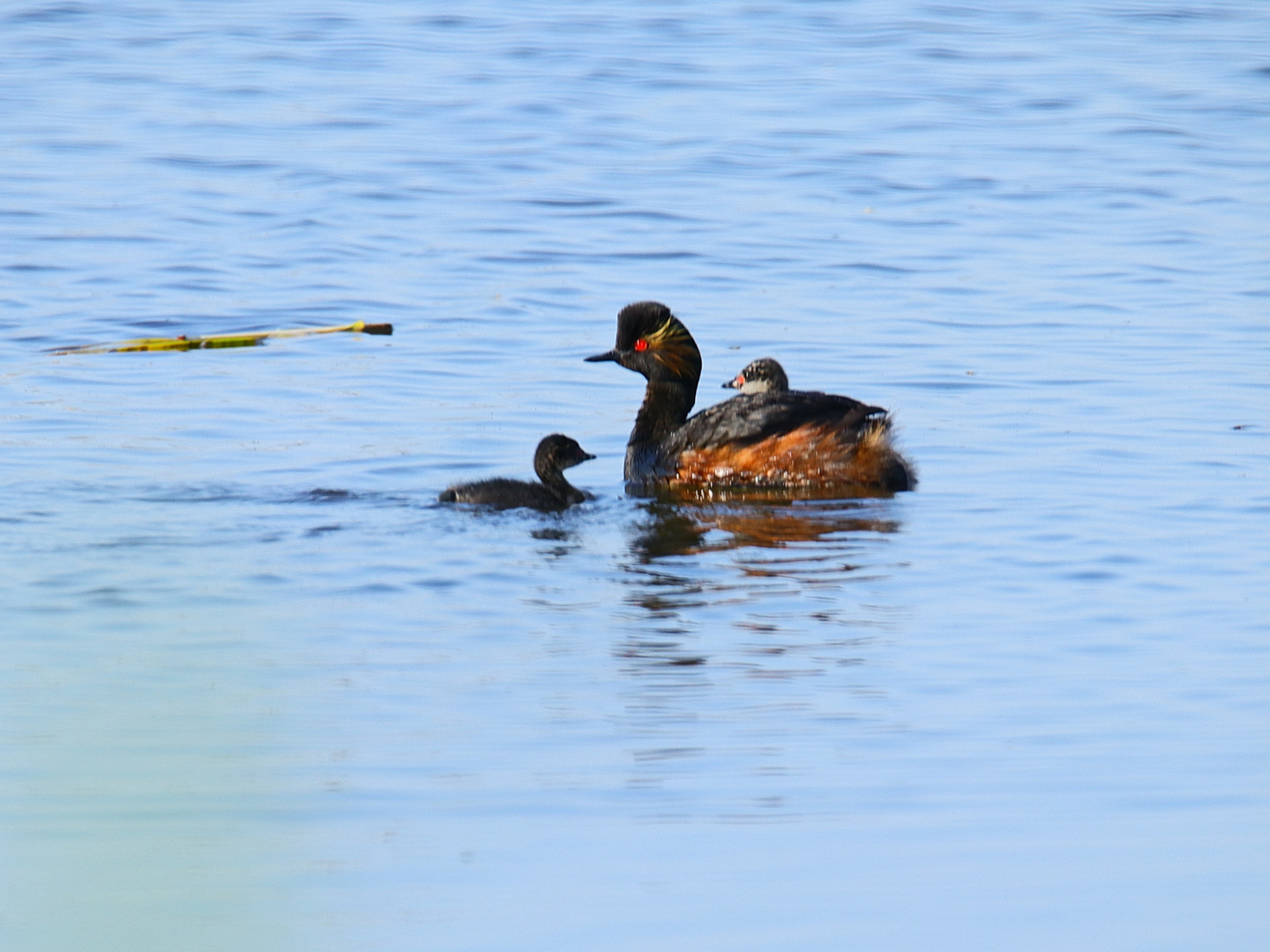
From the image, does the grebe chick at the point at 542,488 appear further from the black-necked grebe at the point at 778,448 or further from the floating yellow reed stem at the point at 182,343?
the floating yellow reed stem at the point at 182,343

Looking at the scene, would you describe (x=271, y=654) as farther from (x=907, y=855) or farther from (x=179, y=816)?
(x=907, y=855)

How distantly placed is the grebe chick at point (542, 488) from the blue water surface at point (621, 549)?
0.57 feet

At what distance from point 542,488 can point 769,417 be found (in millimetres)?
1260

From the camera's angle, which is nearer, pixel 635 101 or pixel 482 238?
pixel 482 238

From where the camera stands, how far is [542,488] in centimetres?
935

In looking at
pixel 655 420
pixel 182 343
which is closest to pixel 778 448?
pixel 655 420

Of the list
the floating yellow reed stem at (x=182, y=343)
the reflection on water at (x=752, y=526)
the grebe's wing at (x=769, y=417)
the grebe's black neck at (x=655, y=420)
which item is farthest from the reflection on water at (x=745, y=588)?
the floating yellow reed stem at (x=182, y=343)

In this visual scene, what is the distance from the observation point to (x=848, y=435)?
32.3 ft

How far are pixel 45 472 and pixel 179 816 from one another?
5033 millimetres

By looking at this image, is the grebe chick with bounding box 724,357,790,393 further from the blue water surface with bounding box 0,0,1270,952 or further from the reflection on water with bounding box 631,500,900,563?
the reflection on water with bounding box 631,500,900,563

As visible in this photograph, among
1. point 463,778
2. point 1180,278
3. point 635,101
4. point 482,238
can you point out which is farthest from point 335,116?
point 463,778

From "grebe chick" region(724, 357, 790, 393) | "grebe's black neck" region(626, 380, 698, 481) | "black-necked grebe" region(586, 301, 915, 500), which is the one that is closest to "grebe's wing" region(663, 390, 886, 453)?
"black-necked grebe" region(586, 301, 915, 500)

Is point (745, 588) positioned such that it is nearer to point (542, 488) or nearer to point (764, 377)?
point (542, 488)

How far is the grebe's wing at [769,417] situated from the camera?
32.1 feet
